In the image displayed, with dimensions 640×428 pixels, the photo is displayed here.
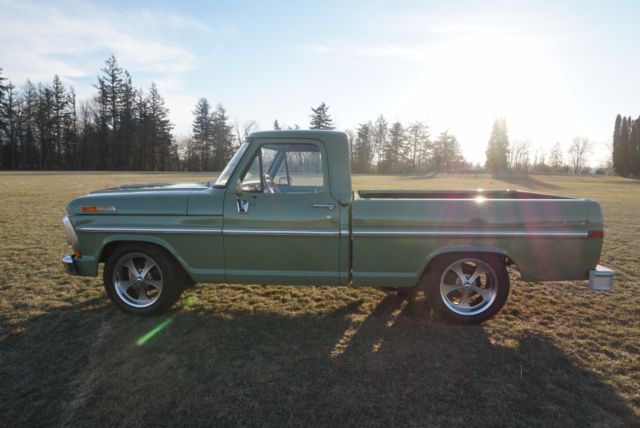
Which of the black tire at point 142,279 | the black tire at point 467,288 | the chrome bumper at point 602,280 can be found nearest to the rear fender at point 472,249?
the black tire at point 467,288

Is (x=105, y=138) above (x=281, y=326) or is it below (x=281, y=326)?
above

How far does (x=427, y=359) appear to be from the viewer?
358 centimetres

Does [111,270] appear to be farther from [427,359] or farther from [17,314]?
[427,359]

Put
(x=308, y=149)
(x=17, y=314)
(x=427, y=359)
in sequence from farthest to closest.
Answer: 1. (x=17, y=314)
2. (x=308, y=149)
3. (x=427, y=359)

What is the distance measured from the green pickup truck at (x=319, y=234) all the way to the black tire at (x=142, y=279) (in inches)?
0.5

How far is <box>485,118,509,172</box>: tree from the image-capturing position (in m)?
78.3

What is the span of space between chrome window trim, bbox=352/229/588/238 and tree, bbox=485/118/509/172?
270 feet

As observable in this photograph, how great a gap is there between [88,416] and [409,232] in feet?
10.5

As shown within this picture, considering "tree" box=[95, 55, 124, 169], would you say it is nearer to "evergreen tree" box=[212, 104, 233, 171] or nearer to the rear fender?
"evergreen tree" box=[212, 104, 233, 171]

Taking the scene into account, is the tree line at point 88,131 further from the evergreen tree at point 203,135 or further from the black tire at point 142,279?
the black tire at point 142,279

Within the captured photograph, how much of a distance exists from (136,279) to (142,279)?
0.08m

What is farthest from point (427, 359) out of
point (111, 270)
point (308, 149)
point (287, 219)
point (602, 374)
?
point (111, 270)

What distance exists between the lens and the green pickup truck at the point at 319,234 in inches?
154

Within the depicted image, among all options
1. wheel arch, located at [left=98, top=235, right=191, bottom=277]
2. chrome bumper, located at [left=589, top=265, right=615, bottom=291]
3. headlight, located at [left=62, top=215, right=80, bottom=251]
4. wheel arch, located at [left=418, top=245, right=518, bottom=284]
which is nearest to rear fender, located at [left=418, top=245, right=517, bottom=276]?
wheel arch, located at [left=418, top=245, right=518, bottom=284]
